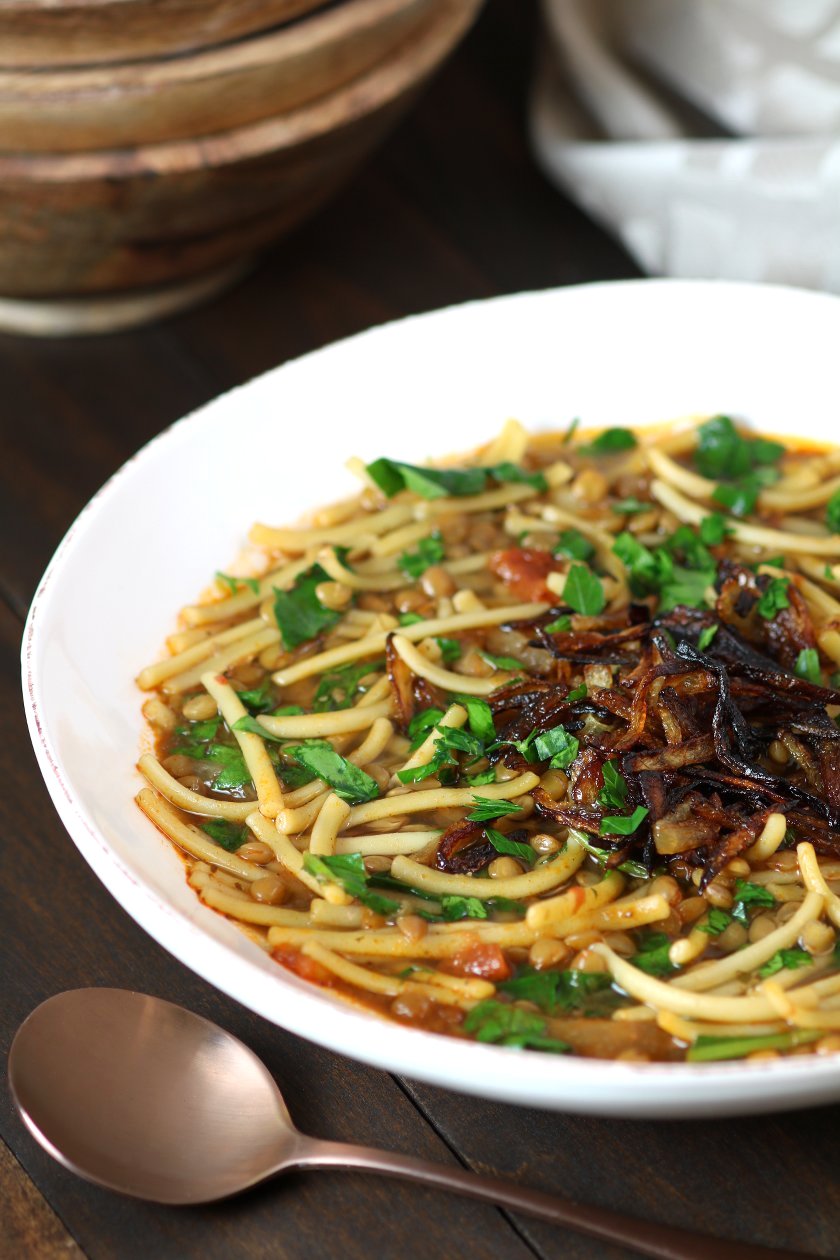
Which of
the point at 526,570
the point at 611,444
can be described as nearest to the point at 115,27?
the point at 611,444

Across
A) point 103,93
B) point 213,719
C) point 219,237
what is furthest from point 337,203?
point 213,719

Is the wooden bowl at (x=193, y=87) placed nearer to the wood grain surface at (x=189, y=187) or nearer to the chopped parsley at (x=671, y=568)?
the wood grain surface at (x=189, y=187)

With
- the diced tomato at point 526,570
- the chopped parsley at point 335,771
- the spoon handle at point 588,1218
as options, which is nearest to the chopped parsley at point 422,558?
the diced tomato at point 526,570

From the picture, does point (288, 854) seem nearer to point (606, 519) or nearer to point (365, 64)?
point (606, 519)

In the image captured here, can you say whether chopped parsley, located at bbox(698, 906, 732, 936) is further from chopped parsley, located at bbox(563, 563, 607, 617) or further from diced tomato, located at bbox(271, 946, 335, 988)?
chopped parsley, located at bbox(563, 563, 607, 617)

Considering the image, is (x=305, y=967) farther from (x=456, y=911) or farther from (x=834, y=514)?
(x=834, y=514)

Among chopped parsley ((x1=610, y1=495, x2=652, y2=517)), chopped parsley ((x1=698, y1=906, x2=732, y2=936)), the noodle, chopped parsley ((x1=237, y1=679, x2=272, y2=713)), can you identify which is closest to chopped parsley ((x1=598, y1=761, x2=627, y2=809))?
the noodle
